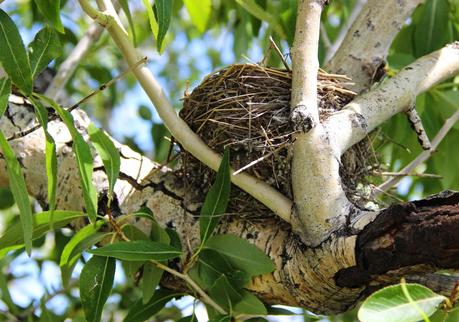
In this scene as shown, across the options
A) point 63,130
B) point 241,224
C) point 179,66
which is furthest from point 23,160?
point 179,66

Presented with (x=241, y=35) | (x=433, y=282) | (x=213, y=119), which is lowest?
(x=433, y=282)

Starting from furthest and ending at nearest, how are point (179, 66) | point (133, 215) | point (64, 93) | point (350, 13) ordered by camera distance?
1. point (179, 66)
2. point (64, 93)
3. point (350, 13)
4. point (133, 215)

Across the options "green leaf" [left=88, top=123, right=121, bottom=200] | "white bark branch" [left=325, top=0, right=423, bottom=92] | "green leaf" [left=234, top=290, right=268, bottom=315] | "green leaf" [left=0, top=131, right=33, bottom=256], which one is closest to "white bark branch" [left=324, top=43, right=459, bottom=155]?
"white bark branch" [left=325, top=0, right=423, bottom=92]

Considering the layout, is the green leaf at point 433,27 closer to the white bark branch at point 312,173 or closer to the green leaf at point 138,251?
the white bark branch at point 312,173

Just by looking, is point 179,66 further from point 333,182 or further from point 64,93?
point 333,182

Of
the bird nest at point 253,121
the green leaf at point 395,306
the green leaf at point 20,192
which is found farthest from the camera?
the bird nest at point 253,121

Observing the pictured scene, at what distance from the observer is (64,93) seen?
4.39m

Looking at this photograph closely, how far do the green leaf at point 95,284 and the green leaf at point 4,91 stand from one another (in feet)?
1.70

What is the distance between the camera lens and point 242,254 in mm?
2318

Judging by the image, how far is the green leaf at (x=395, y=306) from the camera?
Answer: 1.55 metres

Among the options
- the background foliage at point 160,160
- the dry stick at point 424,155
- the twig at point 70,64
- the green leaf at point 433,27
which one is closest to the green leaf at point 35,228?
the background foliage at point 160,160

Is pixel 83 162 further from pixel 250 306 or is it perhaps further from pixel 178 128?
pixel 250 306

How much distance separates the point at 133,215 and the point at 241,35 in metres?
1.55

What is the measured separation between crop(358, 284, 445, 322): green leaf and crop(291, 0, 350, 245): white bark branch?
1.74 feet
